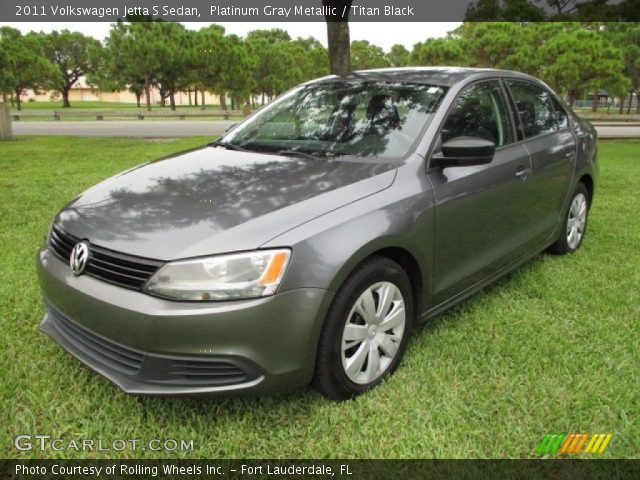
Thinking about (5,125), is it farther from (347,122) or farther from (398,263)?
(398,263)

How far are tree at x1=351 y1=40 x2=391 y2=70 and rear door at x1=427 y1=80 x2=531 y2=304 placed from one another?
180 feet

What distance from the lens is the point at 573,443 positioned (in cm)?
238

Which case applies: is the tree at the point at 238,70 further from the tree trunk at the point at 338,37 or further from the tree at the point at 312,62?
the tree trunk at the point at 338,37

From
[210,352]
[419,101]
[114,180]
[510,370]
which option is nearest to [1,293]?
[114,180]

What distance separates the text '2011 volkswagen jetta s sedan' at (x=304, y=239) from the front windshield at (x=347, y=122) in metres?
0.01

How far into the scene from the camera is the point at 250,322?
7.04 feet

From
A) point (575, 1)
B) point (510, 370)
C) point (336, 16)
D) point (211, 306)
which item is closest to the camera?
point (211, 306)

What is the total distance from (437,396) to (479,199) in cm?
115

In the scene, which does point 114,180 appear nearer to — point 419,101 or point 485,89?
point 419,101

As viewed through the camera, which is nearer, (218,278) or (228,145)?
(218,278)

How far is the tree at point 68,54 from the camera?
59438 mm

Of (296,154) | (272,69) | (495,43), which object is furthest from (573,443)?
(272,69)

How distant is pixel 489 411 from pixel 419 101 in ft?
5.65

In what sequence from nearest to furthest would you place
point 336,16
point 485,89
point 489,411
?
point 489,411
point 485,89
point 336,16
